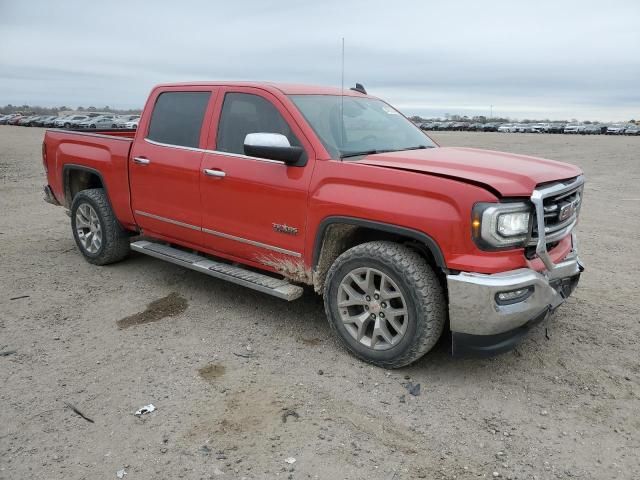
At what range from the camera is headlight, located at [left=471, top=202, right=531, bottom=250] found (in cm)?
326

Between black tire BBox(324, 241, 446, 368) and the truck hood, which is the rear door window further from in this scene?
black tire BBox(324, 241, 446, 368)

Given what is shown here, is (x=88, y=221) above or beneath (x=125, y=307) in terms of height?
above

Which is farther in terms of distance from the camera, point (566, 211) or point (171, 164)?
point (171, 164)

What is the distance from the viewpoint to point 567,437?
3.12 meters

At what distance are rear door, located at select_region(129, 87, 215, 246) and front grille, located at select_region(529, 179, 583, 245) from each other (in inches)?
110

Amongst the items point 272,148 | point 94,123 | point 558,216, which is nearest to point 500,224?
point 558,216

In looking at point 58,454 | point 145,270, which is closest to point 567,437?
point 58,454

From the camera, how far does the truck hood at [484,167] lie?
3395 mm

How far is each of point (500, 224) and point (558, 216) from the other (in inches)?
24.3

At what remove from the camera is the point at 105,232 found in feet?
19.4

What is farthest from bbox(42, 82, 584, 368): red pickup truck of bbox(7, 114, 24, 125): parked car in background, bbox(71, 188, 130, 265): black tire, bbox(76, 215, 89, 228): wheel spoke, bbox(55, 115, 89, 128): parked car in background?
bbox(7, 114, 24, 125): parked car in background

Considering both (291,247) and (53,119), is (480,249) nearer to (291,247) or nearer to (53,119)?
(291,247)

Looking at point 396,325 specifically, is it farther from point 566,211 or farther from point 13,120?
point 13,120

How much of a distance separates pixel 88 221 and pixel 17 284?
40.5 inches
